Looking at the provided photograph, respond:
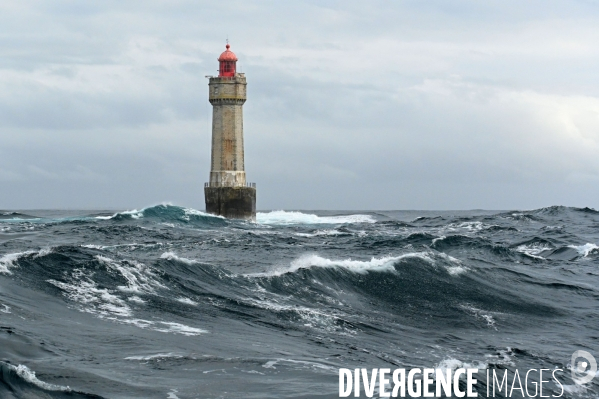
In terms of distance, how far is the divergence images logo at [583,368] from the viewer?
1759 cm

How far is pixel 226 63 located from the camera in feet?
204

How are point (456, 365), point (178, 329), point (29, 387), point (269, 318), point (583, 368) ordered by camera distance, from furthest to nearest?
point (269, 318)
point (178, 329)
point (583, 368)
point (456, 365)
point (29, 387)

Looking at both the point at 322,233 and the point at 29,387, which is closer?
the point at 29,387

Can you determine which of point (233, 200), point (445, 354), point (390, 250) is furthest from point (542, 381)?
point (233, 200)

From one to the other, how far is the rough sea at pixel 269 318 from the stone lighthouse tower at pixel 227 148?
20.6m

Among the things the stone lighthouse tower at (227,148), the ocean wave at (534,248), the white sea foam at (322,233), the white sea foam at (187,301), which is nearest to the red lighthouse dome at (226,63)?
the stone lighthouse tower at (227,148)

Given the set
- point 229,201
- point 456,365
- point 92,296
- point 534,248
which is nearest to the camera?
point 456,365

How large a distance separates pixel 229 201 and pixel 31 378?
47.6 metres

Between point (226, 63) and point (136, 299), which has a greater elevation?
point (226, 63)

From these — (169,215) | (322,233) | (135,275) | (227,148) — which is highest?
(227,148)

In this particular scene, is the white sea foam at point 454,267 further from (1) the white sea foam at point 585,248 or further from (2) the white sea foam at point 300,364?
(2) the white sea foam at point 300,364

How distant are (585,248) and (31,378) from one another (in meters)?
34.8

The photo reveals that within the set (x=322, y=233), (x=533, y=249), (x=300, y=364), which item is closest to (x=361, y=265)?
(x=300, y=364)

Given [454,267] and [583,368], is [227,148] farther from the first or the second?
[583,368]
